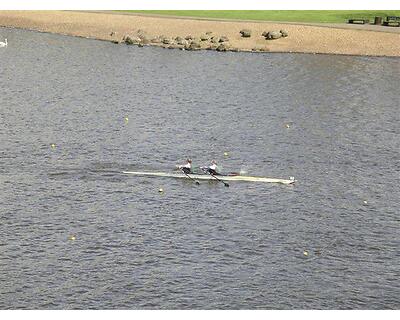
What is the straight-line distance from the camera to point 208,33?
12900cm

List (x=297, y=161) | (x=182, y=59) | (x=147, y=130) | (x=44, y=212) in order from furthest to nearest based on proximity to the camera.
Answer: (x=182, y=59), (x=147, y=130), (x=297, y=161), (x=44, y=212)

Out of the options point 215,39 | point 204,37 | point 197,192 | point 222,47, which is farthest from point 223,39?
point 197,192

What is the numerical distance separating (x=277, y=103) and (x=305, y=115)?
6.11m

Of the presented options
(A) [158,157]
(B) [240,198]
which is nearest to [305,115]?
(A) [158,157]

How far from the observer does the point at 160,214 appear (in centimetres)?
5206

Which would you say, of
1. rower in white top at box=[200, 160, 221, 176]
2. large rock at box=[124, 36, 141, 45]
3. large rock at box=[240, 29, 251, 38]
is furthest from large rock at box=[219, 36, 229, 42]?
rower in white top at box=[200, 160, 221, 176]

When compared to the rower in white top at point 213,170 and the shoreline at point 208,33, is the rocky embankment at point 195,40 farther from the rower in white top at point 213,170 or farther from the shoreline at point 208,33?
the rower in white top at point 213,170

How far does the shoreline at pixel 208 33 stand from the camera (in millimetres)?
123875

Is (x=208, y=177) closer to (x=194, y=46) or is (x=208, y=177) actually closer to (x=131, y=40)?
(x=194, y=46)

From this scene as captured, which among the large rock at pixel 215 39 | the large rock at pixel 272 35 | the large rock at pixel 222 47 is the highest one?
the large rock at pixel 272 35

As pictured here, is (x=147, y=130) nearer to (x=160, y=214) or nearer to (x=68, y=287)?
(x=160, y=214)

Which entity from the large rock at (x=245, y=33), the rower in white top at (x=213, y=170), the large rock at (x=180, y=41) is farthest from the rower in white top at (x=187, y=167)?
the large rock at (x=245, y=33)

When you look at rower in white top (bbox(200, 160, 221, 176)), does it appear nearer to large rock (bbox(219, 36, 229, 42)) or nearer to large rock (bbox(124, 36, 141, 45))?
large rock (bbox(219, 36, 229, 42))

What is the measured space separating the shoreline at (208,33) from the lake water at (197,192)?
55.9 feet
